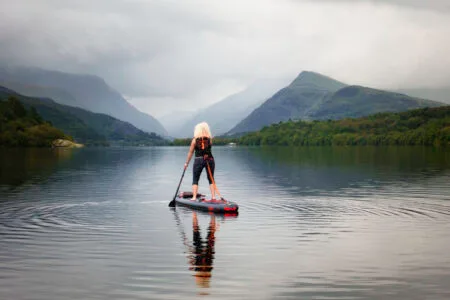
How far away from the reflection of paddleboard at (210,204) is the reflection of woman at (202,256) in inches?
134

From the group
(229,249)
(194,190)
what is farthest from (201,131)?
(229,249)

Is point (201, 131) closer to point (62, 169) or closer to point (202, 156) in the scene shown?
point (202, 156)

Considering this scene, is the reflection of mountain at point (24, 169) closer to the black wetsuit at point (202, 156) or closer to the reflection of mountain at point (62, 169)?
the reflection of mountain at point (62, 169)

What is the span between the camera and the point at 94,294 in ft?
41.5

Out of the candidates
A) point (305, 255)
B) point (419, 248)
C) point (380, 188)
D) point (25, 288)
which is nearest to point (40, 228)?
point (25, 288)

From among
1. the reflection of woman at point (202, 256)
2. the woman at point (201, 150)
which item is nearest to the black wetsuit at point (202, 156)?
the woman at point (201, 150)

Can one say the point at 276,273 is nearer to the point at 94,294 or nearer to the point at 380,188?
the point at 94,294

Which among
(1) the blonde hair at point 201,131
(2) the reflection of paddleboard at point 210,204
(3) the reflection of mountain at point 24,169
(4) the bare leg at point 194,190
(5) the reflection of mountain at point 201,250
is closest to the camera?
(5) the reflection of mountain at point 201,250

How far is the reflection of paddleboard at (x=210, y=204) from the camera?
26.0m

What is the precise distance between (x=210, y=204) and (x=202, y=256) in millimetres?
10233

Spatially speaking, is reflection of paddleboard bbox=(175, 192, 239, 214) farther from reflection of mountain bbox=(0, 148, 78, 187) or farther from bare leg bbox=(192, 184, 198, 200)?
reflection of mountain bbox=(0, 148, 78, 187)

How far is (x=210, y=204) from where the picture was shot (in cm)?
2688

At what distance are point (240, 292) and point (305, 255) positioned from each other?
448cm

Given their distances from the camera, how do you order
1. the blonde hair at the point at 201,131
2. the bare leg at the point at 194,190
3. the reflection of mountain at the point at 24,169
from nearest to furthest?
the blonde hair at the point at 201,131
the bare leg at the point at 194,190
the reflection of mountain at the point at 24,169
